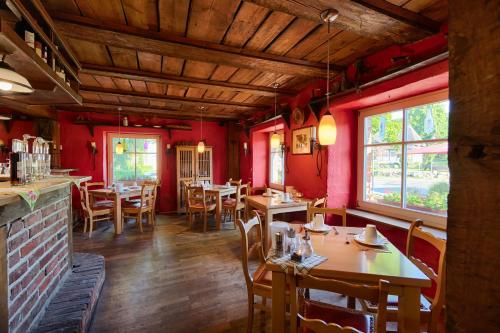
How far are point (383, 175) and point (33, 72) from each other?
136 inches

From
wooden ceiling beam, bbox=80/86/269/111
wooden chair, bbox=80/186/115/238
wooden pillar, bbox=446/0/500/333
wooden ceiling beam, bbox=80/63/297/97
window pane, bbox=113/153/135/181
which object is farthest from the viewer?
window pane, bbox=113/153/135/181

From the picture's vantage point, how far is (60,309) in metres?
1.71

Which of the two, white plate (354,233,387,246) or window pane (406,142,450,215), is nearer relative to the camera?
white plate (354,233,387,246)

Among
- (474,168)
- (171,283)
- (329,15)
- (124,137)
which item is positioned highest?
(329,15)

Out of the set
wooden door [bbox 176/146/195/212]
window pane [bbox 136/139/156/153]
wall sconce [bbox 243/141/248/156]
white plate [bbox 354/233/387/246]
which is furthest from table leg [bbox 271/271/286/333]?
window pane [bbox 136/139/156/153]

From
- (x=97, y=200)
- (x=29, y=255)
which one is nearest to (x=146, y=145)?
(x=97, y=200)

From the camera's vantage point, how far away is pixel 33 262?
62.0 inches

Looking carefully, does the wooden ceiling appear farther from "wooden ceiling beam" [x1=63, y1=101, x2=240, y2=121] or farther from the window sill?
the window sill

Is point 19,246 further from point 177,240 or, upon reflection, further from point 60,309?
point 177,240

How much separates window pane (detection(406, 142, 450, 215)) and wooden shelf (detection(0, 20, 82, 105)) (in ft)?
10.5

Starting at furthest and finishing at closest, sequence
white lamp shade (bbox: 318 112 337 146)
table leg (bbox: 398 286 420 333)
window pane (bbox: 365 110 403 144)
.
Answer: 1. window pane (bbox: 365 110 403 144)
2. white lamp shade (bbox: 318 112 337 146)
3. table leg (bbox: 398 286 420 333)

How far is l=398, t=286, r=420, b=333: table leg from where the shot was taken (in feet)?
3.77

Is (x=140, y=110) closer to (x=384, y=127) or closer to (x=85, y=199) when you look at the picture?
(x=85, y=199)

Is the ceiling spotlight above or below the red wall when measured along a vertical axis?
above
